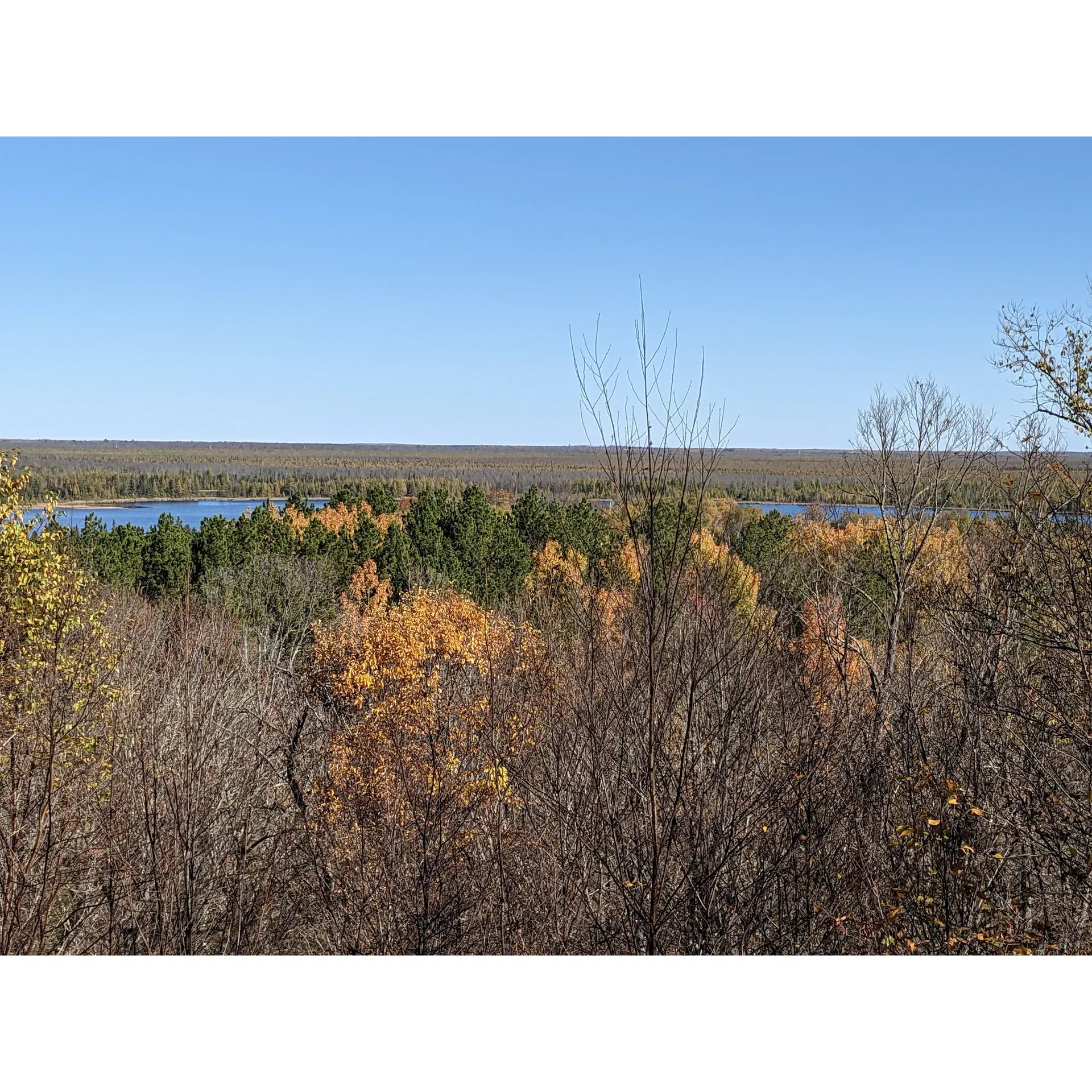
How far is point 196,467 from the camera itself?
10488 centimetres

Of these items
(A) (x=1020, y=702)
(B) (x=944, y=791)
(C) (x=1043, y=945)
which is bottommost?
(C) (x=1043, y=945)

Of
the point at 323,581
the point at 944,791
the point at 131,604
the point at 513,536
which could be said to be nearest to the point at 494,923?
the point at 944,791

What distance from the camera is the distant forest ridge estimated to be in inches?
1277

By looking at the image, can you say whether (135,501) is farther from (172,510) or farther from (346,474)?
(346,474)

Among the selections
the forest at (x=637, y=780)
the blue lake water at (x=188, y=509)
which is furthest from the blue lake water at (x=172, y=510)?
the forest at (x=637, y=780)

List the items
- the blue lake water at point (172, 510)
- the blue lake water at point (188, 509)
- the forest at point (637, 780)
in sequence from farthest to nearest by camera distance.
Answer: the blue lake water at point (188, 509)
the blue lake water at point (172, 510)
the forest at point (637, 780)

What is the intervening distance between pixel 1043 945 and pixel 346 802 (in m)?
12.4

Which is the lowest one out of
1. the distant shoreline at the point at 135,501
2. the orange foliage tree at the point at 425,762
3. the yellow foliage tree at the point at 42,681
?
the orange foliage tree at the point at 425,762

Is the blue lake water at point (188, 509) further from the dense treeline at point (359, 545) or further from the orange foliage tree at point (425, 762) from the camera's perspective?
the orange foliage tree at point (425, 762)

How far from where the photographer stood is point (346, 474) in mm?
131500

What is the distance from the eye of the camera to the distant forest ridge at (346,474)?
3244cm

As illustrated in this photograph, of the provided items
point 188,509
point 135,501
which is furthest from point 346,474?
point 135,501

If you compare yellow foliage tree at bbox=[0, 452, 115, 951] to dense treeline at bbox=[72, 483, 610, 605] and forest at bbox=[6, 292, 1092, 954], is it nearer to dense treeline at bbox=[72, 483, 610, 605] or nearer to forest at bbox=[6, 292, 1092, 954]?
forest at bbox=[6, 292, 1092, 954]
